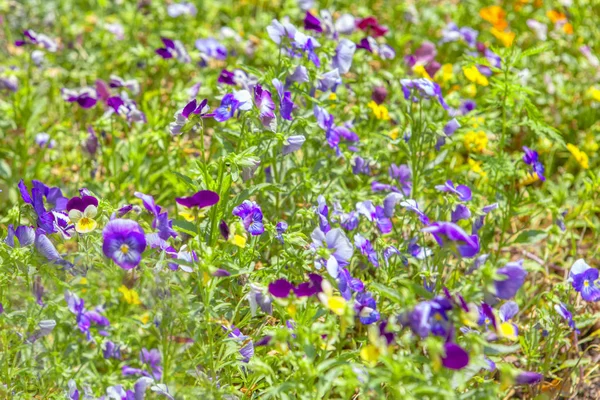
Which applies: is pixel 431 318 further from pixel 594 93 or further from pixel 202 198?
pixel 594 93

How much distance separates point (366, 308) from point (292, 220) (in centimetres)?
83

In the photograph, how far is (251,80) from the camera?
3176 mm

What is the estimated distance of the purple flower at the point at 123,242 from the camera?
2018mm

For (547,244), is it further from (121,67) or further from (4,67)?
(4,67)

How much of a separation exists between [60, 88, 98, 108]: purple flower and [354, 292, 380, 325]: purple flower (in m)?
1.85

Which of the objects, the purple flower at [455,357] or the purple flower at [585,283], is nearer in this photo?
the purple flower at [455,357]

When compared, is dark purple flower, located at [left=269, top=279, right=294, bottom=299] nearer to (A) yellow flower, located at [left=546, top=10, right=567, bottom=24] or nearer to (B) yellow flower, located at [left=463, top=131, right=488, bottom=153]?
(B) yellow flower, located at [left=463, top=131, right=488, bottom=153]

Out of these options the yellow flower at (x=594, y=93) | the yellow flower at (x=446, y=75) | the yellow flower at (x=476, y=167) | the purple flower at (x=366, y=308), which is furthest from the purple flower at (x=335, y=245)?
the yellow flower at (x=594, y=93)

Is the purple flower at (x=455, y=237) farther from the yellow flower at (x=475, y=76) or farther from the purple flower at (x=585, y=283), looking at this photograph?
the yellow flower at (x=475, y=76)

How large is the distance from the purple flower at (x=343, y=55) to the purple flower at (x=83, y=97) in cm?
123

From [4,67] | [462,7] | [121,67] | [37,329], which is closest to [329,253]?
[37,329]

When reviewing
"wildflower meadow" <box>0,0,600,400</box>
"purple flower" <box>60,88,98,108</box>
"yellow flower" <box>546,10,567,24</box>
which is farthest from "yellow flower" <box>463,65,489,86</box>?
"purple flower" <box>60,88,98,108</box>

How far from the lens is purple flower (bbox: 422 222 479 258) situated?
1.88 metres

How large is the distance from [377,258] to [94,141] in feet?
5.02
